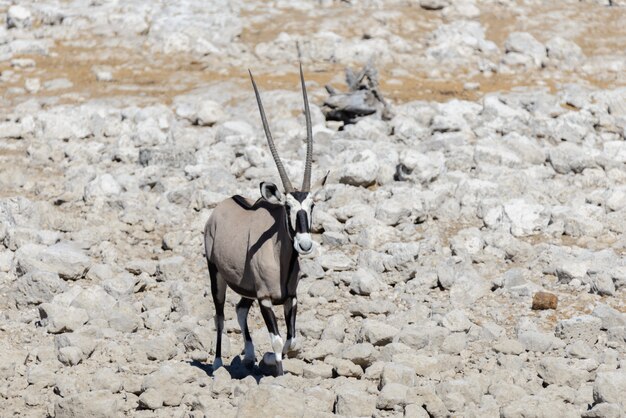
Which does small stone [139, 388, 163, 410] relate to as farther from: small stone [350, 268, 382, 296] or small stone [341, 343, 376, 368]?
small stone [350, 268, 382, 296]

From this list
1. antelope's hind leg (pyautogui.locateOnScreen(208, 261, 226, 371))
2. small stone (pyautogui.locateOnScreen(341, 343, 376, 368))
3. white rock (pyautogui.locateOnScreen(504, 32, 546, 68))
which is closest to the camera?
small stone (pyautogui.locateOnScreen(341, 343, 376, 368))

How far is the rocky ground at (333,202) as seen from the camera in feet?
32.7

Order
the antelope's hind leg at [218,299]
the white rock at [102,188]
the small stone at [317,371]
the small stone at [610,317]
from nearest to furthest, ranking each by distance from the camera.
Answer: the small stone at [317,371] < the antelope's hind leg at [218,299] < the small stone at [610,317] < the white rock at [102,188]

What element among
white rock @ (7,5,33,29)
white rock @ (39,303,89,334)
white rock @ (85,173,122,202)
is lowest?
white rock @ (7,5,33,29)

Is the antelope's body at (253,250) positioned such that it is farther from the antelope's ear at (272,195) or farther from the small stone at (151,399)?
the small stone at (151,399)

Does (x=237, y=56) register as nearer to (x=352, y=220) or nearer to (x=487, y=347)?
(x=352, y=220)

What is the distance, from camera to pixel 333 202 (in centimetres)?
1576

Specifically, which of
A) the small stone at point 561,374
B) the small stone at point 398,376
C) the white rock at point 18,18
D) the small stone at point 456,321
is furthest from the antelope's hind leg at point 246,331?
the white rock at point 18,18

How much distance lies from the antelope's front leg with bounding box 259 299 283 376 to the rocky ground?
215 millimetres

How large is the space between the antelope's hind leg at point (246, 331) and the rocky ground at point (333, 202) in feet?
0.50

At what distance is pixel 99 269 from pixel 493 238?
5824 mm

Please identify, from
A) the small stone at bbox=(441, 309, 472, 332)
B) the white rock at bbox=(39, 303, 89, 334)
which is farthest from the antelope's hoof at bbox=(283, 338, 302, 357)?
the white rock at bbox=(39, 303, 89, 334)

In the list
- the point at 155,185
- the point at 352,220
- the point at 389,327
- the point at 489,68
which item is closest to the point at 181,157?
the point at 155,185

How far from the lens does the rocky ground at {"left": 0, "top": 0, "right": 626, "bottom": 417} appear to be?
9.95 metres
